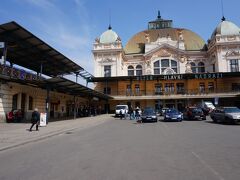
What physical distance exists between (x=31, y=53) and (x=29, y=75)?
520 centimetres

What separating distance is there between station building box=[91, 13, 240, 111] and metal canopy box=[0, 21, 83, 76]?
62.1ft

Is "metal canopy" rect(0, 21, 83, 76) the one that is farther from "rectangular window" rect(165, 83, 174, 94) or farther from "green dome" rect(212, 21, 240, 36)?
"green dome" rect(212, 21, 240, 36)

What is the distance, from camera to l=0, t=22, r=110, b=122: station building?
22531mm

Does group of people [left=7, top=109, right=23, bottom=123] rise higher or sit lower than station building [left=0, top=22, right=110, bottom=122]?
lower

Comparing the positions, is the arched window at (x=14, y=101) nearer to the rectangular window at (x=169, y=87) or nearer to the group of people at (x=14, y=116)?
the group of people at (x=14, y=116)

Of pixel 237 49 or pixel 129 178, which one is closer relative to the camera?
pixel 129 178

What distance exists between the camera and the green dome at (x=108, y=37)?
65500mm

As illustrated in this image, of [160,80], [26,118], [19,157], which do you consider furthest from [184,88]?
[19,157]

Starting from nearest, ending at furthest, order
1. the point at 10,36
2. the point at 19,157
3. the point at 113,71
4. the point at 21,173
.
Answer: the point at 21,173 < the point at 19,157 < the point at 10,36 < the point at 113,71

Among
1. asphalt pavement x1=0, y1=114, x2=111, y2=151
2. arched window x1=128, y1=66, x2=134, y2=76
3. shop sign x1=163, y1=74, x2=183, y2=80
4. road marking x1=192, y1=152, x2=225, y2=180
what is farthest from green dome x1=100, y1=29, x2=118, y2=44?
road marking x1=192, y1=152, x2=225, y2=180

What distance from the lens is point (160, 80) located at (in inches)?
2238

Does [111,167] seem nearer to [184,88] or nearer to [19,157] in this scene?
[19,157]

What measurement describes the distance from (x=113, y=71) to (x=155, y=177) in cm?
5818

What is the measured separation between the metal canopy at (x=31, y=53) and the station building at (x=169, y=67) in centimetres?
1892
